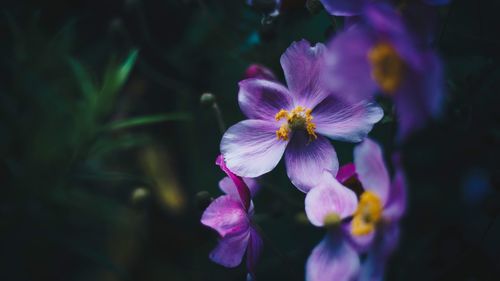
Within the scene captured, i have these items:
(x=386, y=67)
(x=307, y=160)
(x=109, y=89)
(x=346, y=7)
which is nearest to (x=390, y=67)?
(x=386, y=67)

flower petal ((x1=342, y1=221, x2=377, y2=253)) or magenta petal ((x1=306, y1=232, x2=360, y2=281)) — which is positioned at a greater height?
flower petal ((x1=342, y1=221, x2=377, y2=253))

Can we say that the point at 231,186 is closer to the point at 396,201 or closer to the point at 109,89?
the point at 396,201

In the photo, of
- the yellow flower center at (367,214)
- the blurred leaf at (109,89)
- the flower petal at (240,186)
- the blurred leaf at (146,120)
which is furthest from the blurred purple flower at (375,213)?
the blurred leaf at (109,89)

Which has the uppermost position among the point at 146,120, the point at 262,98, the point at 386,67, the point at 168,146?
the point at 386,67

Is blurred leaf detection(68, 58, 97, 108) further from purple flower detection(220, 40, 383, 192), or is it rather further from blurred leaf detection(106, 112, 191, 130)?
purple flower detection(220, 40, 383, 192)

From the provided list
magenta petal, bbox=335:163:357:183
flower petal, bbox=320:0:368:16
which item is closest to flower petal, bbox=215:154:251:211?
magenta petal, bbox=335:163:357:183

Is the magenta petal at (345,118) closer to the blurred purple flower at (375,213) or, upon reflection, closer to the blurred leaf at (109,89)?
the blurred purple flower at (375,213)
